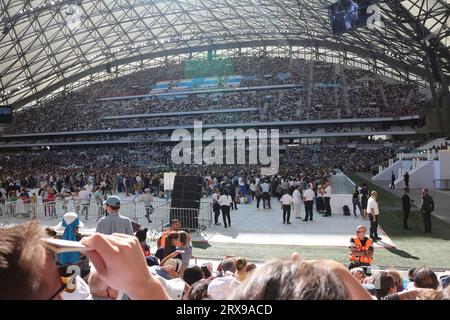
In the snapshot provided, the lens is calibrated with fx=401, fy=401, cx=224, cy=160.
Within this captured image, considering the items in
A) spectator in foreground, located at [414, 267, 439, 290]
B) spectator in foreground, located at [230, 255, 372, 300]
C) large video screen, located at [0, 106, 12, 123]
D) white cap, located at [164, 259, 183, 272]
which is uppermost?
large video screen, located at [0, 106, 12, 123]

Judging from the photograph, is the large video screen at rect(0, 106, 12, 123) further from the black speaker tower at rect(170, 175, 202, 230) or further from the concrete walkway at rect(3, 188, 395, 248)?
the black speaker tower at rect(170, 175, 202, 230)

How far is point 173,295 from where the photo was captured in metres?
3.69

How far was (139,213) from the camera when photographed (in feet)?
60.6

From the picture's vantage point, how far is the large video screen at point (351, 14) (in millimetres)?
19772

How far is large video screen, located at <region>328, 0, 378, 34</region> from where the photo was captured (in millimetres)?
19772

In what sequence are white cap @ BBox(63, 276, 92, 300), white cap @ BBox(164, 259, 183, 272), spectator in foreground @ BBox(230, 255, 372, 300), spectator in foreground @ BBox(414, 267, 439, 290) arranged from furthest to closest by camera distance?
white cap @ BBox(164, 259, 183, 272)
spectator in foreground @ BBox(414, 267, 439, 290)
white cap @ BBox(63, 276, 92, 300)
spectator in foreground @ BBox(230, 255, 372, 300)

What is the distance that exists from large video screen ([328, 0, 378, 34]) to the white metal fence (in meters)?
11.6

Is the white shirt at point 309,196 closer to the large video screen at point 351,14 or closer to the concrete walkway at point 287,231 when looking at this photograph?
the concrete walkway at point 287,231

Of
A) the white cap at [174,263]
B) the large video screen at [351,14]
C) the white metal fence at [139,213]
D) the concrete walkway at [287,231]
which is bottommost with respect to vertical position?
the concrete walkway at [287,231]

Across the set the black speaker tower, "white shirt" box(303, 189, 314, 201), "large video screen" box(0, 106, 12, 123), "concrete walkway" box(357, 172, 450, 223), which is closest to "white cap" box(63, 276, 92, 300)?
the black speaker tower

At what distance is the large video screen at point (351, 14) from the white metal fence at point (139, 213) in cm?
1159

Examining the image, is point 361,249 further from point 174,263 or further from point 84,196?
point 84,196

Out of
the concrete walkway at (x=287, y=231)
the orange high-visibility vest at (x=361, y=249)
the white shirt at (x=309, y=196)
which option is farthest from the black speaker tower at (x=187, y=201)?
the orange high-visibility vest at (x=361, y=249)

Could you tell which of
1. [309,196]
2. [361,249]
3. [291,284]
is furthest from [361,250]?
[309,196]
